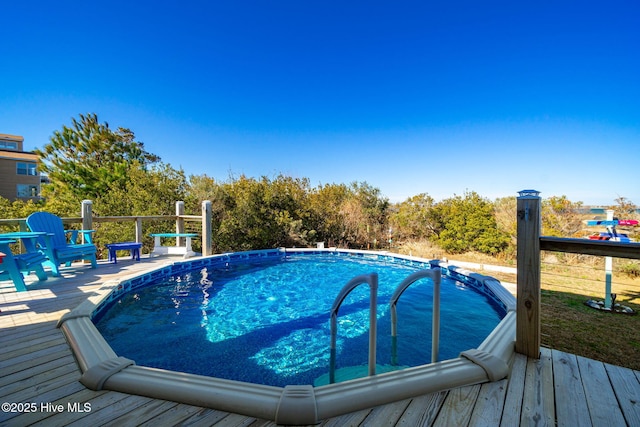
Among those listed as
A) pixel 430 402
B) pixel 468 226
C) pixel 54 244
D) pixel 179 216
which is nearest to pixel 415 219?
pixel 468 226

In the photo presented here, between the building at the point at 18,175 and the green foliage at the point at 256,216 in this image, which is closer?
the green foliage at the point at 256,216

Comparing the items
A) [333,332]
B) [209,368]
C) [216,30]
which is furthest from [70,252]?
[216,30]

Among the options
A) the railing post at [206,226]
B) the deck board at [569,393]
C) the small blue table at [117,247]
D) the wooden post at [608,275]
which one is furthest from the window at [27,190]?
the wooden post at [608,275]

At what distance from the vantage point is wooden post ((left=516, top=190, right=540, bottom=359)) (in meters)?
1.86

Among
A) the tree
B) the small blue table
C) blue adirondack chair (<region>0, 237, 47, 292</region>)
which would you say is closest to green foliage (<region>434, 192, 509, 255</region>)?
the small blue table

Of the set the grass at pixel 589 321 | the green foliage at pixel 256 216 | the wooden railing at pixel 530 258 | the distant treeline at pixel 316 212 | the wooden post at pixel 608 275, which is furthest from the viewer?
the green foliage at pixel 256 216

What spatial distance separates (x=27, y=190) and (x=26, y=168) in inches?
66.5

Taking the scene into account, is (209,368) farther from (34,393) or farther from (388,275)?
(388,275)

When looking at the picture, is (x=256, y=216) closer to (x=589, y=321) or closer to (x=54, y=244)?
(x=54, y=244)

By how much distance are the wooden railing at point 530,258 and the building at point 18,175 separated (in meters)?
28.7

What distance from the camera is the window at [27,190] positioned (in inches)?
806

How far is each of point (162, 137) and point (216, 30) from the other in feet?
42.4

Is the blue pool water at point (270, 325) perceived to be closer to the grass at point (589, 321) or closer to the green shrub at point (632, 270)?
the grass at point (589, 321)

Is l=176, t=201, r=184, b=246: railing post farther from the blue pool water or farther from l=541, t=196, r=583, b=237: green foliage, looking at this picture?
l=541, t=196, r=583, b=237: green foliage
